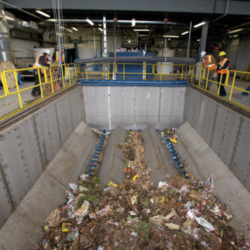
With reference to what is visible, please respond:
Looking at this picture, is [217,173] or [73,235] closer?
[73,235]

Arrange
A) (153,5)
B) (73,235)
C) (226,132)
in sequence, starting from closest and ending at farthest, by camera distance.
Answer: (73,235)
(226,132)
(153,5)

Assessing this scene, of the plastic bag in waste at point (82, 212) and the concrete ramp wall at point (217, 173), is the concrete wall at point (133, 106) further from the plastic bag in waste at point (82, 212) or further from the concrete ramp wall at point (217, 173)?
the plastic bag in waste at point (82, 212)

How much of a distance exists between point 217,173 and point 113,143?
4.54 meters

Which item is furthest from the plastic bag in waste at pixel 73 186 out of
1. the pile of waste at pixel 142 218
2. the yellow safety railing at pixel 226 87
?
the yellow safety railing at pixel 226 87

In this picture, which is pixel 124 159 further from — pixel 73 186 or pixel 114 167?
pixel 73 186

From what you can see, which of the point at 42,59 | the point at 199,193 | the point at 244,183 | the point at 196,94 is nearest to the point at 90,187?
the point at 199,193

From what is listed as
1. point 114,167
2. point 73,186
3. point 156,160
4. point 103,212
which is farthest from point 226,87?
point 73,186

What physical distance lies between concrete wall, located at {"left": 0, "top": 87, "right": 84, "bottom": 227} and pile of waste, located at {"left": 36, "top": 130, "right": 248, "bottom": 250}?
1123 millimetres

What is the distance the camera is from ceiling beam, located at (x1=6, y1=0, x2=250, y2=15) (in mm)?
9617

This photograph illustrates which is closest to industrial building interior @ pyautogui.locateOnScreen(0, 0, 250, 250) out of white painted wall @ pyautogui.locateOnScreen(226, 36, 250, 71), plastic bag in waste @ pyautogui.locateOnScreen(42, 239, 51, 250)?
plastic bag in waste @ pyautogui.locateOnScreen(42, 239, 51, 250)

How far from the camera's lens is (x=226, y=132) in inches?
218

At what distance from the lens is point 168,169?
20.9 feet

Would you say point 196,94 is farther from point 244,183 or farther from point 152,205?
point 152,205

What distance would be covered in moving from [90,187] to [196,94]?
6.21m
